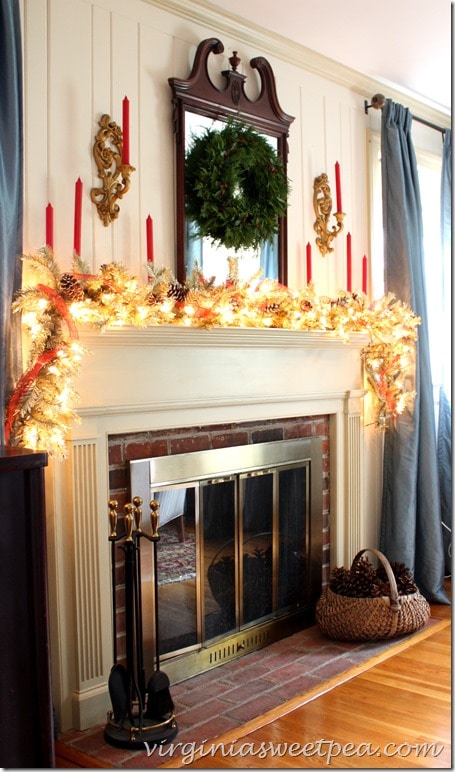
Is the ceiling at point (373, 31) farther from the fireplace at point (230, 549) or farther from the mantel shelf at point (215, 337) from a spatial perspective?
the fireplace at point (230, 549)

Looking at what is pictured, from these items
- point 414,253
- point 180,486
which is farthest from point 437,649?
point 414,253

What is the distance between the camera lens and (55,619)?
2627 millimetres

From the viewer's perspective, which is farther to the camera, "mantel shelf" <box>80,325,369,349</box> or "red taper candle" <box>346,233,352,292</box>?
"red taper candle" <box>346,233,352,292</box>

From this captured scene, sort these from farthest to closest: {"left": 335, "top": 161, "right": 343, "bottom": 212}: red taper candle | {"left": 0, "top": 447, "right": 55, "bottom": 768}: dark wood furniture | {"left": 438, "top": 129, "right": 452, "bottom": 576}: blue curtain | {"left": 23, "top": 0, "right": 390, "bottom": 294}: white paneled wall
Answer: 1. {"left": 438, "top": 129, "right": 452, "bottom": 576}: blue curtain
2. {"left": 335, "top": 161, "right": 343, "bottom": 212}: red taper candle
3. {"left": 23, "top": 0, "right": 390, "bottom": 294}: white paneled wall
4. {"left": 0, "top": 447, "right": 55, "bottom": 768}: dark wood furniture

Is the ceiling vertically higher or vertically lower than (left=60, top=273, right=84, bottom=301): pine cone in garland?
higher

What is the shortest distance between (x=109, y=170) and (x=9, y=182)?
47 centimetres

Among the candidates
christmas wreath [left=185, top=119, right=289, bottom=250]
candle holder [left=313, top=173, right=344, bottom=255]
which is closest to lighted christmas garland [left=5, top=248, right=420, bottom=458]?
christmas wreath [left=185, top=119, right=289, bottom=250]

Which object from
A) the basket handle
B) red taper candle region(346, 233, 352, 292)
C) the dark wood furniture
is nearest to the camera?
the dark wood furniture

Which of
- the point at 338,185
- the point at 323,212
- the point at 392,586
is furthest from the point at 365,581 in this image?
the point at 338,185

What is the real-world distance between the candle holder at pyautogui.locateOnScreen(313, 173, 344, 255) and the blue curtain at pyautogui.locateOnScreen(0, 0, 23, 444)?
1.62 m

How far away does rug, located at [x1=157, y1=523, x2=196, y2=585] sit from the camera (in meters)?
2.99

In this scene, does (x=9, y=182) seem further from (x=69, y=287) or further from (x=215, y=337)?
(x=215, y=337)

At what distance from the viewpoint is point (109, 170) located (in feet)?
9.18

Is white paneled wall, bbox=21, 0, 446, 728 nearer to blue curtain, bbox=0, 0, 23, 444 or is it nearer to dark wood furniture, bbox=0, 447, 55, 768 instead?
blue curtain, bbox=0, 0, 23, 444
